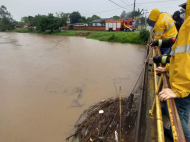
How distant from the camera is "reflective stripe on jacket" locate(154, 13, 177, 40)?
273 centimetres

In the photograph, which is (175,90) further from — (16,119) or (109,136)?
(16,119)

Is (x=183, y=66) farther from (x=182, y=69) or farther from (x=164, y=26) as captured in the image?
(x=164, y=26)

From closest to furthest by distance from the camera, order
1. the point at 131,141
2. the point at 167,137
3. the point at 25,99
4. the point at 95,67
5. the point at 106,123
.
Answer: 1. the point at 167,137
2. the point at 131,141
3. the point at 106,123
4. the point at 25,99
5. the point at 95,67

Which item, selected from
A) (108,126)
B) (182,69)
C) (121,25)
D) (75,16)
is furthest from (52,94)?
Result: (75,16)

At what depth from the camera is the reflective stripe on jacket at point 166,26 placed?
2729mm

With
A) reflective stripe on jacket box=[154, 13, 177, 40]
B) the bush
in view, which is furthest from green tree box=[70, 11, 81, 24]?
reflective stripe on jacket box=[154, 13, 177, 40]

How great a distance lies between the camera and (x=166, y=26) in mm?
2738

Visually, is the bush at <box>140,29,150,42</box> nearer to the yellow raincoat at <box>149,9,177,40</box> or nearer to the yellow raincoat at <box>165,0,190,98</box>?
the yellow raincoat at <box>149,9,177,40</box>

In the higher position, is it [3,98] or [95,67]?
[95,67]

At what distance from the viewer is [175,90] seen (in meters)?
1.04

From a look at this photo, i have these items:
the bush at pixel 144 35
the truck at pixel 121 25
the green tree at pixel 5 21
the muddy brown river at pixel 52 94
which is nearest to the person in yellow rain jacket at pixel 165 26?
→ the muddy brown river at pixel 52 94

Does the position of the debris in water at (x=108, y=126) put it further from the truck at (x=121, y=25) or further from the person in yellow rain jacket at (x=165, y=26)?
the truck at (x=121, y=25)

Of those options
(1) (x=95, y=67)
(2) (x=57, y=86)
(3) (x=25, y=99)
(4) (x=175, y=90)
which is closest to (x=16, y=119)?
(3) (x=25, y=99)

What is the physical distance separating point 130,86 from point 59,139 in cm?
287
